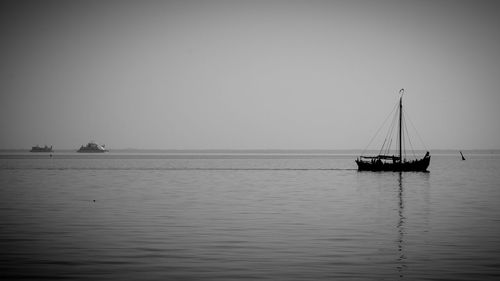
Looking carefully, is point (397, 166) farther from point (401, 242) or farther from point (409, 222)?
point (401, 242)

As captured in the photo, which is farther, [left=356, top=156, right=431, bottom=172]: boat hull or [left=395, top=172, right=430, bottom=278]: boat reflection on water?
[left=356, top=156, right=431, bottom=172]: boat hull

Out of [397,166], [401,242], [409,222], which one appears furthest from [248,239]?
[397,166]

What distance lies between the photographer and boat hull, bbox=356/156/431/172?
133 meters

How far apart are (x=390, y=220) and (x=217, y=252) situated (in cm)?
1703

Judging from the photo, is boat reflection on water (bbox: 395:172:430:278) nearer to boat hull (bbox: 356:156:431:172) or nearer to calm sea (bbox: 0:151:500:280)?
calm sea (bbox: 0:151:500:280)

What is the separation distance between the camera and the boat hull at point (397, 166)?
133 m

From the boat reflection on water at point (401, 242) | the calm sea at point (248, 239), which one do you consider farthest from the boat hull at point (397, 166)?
the boat reflection on water at point (401, 242)

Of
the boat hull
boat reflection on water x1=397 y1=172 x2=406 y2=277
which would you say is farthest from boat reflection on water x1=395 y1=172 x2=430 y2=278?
the boat hull

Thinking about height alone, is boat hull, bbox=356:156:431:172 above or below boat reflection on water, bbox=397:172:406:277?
above

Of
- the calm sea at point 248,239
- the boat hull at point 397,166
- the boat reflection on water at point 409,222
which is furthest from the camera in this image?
the boat hull at point 397,166

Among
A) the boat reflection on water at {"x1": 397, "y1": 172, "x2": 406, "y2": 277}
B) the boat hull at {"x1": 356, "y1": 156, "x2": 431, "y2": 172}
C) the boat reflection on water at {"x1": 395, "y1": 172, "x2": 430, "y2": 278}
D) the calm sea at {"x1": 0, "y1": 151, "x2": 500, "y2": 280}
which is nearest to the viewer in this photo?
the calm sea at {"x1": 0, "y1": 151, "x2": 500, "y2": 280}

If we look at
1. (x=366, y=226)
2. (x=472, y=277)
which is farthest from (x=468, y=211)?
(x=472, y=277)

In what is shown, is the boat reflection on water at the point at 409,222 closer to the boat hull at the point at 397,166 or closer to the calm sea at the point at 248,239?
the calm sea at the point at 248,239

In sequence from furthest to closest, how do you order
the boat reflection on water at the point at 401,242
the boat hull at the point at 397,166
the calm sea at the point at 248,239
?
1. the boat hull at the point at 397,166
2. the boat reflection on water at the point at 401,242
3. the calm sea at the point at 248,239
